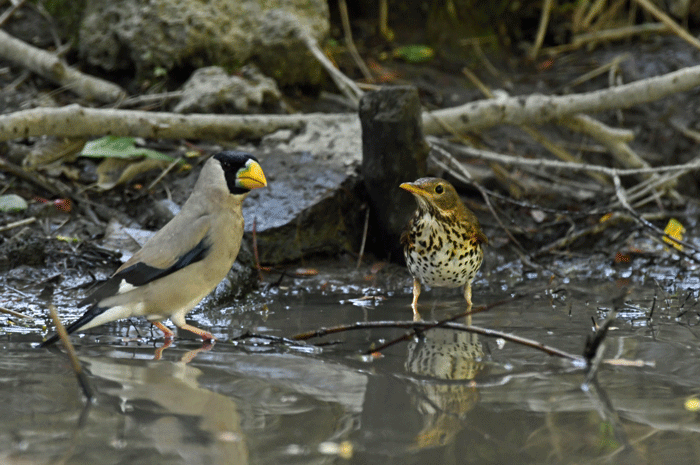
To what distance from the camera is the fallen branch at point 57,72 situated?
720 cm

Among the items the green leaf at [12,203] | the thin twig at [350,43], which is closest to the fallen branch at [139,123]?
the green leaf at [12,203]

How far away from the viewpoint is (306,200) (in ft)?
19.8

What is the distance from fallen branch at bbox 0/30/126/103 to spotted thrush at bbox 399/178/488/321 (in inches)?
148

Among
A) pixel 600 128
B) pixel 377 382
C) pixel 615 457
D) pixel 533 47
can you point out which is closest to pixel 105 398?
pixel 377 382

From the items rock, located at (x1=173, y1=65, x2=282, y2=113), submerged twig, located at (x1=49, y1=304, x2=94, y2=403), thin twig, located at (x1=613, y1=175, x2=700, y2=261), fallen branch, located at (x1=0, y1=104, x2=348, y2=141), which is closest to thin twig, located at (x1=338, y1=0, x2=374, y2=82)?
rock, located at (x1=173, y1=65, x2=282, y2=113)

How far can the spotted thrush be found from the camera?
4793 millimetres

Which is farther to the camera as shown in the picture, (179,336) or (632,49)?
(632,49)

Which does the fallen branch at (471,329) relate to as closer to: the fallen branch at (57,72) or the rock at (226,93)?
the rock at (226,93)

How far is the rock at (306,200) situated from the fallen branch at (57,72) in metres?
1.85

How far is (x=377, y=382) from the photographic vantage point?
3.34 m

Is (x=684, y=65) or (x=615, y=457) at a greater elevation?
(x=684, y=65)

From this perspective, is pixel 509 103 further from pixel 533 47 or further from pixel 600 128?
pixel 533 47

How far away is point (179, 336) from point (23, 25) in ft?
18.2

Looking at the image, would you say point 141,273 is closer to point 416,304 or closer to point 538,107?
point 416,304
